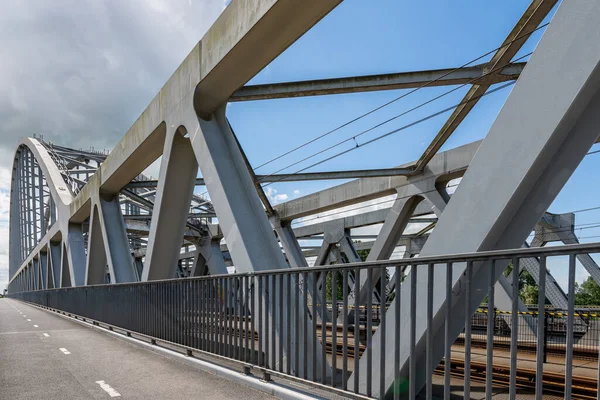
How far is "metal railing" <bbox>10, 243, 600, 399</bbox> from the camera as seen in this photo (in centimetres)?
378

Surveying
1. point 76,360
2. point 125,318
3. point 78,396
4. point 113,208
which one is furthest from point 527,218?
point 113,208

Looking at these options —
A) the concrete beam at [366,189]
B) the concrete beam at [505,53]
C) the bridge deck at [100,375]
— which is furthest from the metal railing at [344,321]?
the concrete beam at [366,189]

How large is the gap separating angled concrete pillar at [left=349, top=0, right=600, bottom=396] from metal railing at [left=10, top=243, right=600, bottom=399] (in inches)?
3.7

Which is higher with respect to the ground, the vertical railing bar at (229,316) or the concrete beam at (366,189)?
the concrete beam at (366,189)

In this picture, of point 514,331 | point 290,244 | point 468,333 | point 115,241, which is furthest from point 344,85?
point 290,244

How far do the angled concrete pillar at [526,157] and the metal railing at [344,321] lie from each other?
0.31 feet

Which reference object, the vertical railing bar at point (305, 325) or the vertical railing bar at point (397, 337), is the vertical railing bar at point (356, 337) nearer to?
the vertical railing bar at point (397, 337)

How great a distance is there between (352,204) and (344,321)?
16592 mm

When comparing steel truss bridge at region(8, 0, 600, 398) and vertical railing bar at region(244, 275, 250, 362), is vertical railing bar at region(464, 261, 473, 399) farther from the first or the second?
vertical railing bar at region(244, 275, 250, 362)

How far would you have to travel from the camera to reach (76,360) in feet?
30.8

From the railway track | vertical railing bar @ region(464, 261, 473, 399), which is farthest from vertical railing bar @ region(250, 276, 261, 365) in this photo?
vertical railing bar @ region(464, 261, 473, 399)

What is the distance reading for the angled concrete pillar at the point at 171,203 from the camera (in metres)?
11.5

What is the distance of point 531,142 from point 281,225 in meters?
21.0

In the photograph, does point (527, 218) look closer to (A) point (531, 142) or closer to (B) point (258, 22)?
(A) point (531, 142)
